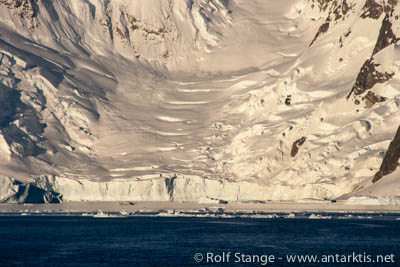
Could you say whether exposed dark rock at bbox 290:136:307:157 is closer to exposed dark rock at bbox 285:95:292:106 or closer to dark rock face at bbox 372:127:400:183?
exposed dark rock at bbox 285:95:292:106

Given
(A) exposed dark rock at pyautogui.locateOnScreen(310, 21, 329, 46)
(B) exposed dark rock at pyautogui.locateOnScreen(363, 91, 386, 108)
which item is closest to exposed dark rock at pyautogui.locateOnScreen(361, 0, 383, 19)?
(A) exposed dark rock at pyautogui.locateOnScreen(310, 21, 329, 46)

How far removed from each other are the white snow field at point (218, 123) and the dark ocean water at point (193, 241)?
2452 centimetres

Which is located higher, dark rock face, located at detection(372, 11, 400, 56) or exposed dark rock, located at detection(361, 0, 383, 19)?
exposed dark rock, located at detection(361, 0, 383, 19)

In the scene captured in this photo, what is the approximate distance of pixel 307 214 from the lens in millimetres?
122000

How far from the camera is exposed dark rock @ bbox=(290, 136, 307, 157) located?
15662 cm

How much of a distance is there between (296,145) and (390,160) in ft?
85.1

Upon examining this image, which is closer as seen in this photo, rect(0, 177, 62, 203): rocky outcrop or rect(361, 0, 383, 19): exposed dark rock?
rect(0, 177, 62, 203): rocky outcrop

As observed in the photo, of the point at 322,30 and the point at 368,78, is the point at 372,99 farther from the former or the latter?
the point at 322,30

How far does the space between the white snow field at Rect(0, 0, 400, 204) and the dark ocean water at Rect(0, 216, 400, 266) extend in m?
24.5

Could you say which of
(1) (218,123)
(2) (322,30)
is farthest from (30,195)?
(2) (322,30)

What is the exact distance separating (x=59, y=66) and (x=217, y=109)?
32338 millimetres

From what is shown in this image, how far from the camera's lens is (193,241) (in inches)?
3642

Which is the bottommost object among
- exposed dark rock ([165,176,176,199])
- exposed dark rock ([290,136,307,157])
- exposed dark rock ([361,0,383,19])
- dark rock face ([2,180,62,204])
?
dark rock face ([2,180,62,204])

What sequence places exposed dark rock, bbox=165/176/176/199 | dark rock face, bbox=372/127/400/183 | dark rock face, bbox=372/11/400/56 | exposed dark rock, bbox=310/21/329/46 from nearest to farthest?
dark rock face, bbox=372/127/400/183
exposed dark rock, bbox=165/176/176/199
dark rock face, bbox=372/11/400/56
exposed dark rock, bbox=310/21/329/46
